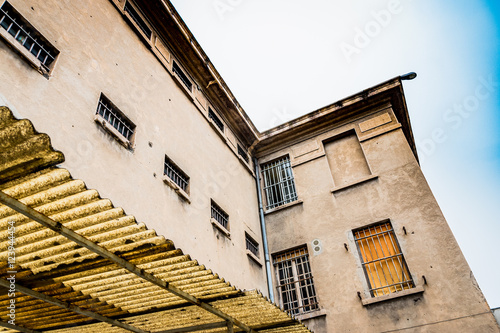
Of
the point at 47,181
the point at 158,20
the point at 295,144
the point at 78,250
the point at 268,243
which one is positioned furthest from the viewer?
the point at 295,144

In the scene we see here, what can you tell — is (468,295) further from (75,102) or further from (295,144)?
(75,102)

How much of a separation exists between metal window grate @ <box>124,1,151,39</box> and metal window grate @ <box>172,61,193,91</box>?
4.18 feet

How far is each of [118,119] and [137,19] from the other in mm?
3731

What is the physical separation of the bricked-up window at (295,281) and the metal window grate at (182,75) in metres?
6.59

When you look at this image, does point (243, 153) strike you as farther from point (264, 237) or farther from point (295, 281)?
point (295, 281)

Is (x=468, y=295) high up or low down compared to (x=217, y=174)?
down

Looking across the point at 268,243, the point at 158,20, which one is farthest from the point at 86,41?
the point at 268,243

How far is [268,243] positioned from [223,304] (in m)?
6.24

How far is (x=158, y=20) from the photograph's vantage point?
10516 mm

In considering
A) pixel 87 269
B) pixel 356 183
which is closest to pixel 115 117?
pixel 87 269

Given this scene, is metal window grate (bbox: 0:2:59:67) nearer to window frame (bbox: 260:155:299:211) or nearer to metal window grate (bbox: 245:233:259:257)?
metal window grate (bbox: 245:233:259:257)

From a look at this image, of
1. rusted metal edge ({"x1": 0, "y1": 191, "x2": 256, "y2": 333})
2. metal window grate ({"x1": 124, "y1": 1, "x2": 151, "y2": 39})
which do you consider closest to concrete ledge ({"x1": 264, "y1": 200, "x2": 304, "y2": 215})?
rusted metal edge ({"x1": 0, "y1": 191, "x2": 256, "y2": 333})

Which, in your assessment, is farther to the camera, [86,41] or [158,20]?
[158,20]

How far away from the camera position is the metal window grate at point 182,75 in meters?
11.1
